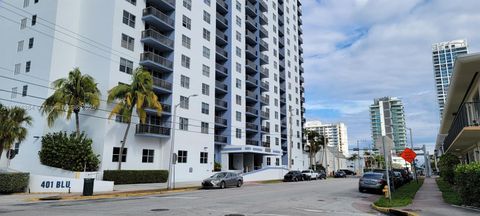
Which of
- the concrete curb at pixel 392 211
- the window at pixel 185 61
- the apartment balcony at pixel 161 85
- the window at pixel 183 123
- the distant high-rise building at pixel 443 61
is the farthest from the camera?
the window at pixel 185 61

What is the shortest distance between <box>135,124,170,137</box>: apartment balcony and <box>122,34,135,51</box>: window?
27.4ft

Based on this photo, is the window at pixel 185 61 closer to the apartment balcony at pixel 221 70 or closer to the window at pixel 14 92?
the apartment balcony at pixel 221 70

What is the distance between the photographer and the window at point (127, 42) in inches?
1551

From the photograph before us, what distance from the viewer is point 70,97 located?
109 ft

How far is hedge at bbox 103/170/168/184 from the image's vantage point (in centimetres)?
3388

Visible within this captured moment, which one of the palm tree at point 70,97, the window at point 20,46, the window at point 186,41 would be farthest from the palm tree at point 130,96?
the window at point 20,46

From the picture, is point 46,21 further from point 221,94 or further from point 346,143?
point 346,143


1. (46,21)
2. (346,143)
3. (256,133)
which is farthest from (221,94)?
(346,143)

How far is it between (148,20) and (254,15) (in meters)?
30.1

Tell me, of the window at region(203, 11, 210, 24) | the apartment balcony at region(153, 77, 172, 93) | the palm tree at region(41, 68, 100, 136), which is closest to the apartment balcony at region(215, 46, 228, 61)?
the window at region(203, 11, 210, 24)

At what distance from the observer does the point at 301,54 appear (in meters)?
90.1

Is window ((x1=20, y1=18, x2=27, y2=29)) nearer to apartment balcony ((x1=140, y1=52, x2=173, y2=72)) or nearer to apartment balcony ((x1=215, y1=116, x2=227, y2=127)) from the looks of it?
apartment balcony ((x1=140, y1=52, x2=173, y2=72))

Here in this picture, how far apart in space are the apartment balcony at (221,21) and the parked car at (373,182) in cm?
3611

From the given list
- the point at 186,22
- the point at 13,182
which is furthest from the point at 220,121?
the point at 13,182
